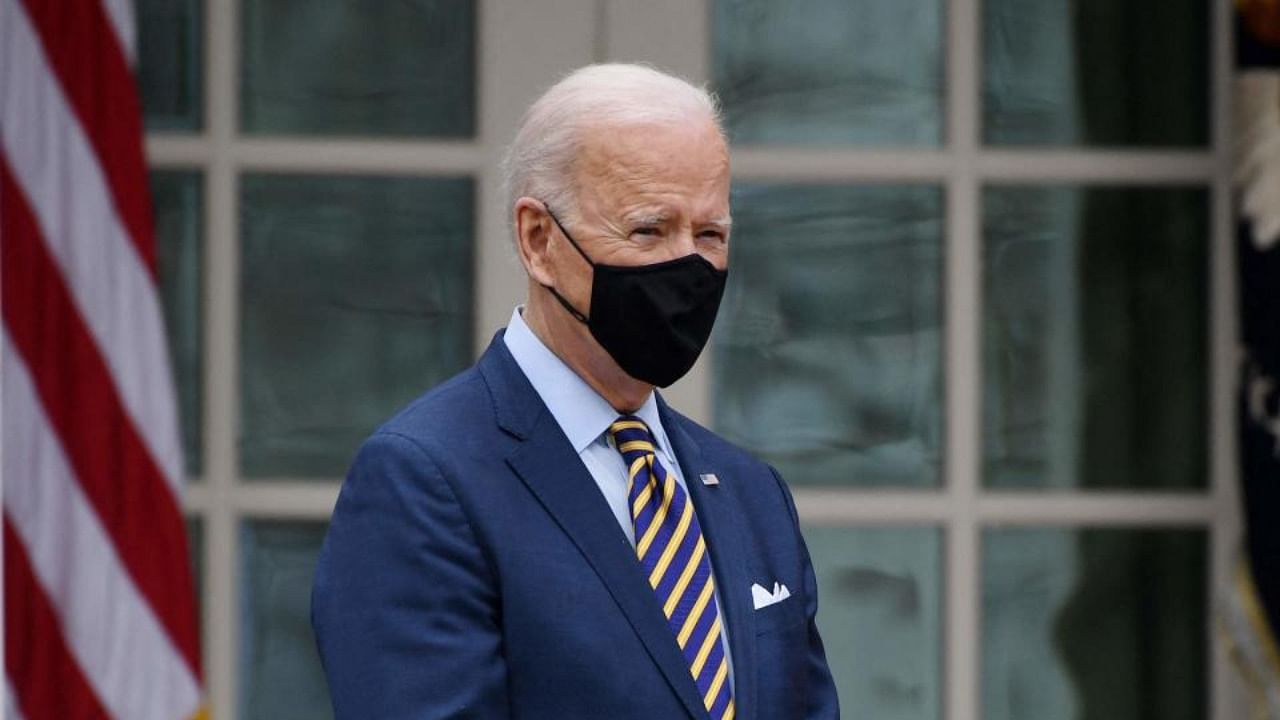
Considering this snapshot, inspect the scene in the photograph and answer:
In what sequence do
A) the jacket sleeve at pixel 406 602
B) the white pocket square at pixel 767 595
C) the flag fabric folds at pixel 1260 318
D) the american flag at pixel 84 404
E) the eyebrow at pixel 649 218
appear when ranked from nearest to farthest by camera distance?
1. the jacket sleeve at pixel 406 602
2. the eyebrow at pixel 649 218
3. the white pocket square at pixel 767 595
4. the american flag at pixel 84 404
5. the flag fabric folds at pixel 1260 318

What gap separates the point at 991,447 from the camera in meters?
4.00

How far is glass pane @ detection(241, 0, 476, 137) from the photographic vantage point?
156 inches

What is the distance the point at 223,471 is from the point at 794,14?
138cm

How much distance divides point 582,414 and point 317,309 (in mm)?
2082

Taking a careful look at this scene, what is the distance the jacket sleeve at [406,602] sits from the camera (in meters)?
1.76

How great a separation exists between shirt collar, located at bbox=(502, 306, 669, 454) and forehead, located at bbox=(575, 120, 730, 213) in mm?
177

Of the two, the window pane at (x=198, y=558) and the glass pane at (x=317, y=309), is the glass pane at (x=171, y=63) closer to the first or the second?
the glass pane at (x=317, y=309)

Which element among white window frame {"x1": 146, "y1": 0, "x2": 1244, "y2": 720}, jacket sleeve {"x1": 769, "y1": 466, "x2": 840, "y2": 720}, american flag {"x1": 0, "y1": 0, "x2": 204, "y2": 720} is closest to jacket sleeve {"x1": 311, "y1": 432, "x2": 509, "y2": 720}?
jacket sleeve {"x1": 769, "y1": 466, "x2": 840, "y2": 720}

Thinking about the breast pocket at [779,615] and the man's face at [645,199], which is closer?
the man's face at [645,199]

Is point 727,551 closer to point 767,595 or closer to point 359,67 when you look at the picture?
point 767,595

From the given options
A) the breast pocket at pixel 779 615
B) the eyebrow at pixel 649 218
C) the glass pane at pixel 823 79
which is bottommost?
the breast pocket at pixel 779 615

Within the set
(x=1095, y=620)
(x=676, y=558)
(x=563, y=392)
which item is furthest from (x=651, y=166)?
(x=1095, y=620)

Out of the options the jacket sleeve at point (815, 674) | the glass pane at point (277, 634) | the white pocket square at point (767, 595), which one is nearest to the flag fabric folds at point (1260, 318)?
the glass pane at point (277, 634)

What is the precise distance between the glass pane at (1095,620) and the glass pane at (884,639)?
0.10 metres
